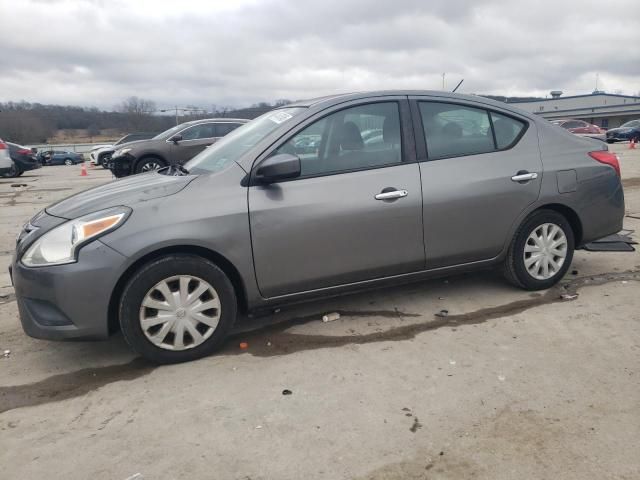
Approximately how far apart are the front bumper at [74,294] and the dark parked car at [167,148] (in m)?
8.45

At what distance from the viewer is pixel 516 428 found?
2529 mm

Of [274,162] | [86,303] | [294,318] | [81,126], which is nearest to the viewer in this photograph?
[86,303]

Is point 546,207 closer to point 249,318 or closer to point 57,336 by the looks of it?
point 249,318

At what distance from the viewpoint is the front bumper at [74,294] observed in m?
3.05

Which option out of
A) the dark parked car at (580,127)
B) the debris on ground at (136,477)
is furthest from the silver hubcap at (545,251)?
the dark parked car at (580,127)

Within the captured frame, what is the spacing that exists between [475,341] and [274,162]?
1789mm

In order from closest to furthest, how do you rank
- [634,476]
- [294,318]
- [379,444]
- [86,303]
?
[634,476] → [379,444] → [86,303] → [294,318]

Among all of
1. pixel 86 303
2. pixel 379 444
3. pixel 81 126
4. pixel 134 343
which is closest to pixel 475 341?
pixel 379 444

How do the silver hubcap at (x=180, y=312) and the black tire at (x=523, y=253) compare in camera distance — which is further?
the black tire at (x=523, y=253)

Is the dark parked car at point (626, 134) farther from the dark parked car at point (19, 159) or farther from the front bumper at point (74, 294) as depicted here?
the front bumper at point (74, 294)

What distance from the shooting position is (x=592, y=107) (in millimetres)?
61062

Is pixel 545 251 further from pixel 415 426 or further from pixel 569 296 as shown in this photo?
pixel 415 426

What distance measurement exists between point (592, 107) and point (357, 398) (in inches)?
2693

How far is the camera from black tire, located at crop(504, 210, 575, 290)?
4184 mm
